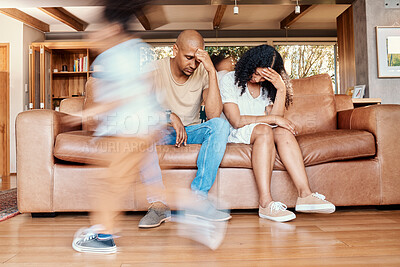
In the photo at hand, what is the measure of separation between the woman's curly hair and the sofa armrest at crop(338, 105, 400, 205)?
63 centimetres

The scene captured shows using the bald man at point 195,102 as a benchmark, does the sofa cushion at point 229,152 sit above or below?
below

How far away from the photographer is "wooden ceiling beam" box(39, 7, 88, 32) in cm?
562

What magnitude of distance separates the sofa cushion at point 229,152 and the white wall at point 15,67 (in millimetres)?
4417

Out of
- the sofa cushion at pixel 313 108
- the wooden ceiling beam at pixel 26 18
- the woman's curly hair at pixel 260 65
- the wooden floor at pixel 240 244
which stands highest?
the wooden ceiling beam at pixel 26 18

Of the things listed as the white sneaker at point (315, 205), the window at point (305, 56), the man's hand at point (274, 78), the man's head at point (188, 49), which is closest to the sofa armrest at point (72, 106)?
the man's head at point (188, 49)

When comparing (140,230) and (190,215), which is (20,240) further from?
(190,215)

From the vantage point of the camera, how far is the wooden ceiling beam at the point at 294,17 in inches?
240

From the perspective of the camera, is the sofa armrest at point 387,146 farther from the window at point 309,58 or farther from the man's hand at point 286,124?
the window at point 309,58

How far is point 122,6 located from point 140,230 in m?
1.09

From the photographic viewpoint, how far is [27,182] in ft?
6.79

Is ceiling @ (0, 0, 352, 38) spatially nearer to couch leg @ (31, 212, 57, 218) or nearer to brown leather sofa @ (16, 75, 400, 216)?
brown leather sofa @ (16, 75, 400, 216)

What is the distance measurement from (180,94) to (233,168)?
1.87 feet

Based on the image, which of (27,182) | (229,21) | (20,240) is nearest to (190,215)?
(20,240)

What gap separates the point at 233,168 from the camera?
2.11 m
